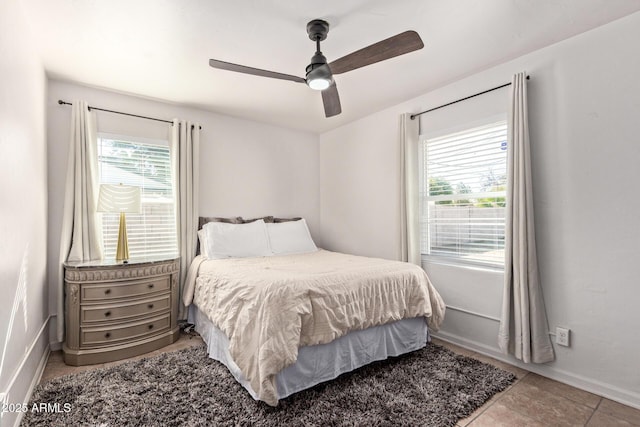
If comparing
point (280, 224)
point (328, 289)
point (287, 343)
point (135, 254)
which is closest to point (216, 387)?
point (287, 343)

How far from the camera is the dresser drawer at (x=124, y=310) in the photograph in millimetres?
2541

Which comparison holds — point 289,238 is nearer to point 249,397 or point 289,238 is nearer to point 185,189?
point 185,189

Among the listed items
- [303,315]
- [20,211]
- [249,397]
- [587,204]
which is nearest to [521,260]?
[587,204]

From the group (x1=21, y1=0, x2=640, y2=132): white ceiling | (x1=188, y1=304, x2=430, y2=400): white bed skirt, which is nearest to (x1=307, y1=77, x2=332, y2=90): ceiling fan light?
(x1=21, y1=0, x2=640, y2=132): white ceiling

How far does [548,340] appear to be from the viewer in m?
2.32

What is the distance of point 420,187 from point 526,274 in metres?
1.29

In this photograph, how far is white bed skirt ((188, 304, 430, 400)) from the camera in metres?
2.02

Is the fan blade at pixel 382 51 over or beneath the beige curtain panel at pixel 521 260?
over

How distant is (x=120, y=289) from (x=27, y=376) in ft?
2.62

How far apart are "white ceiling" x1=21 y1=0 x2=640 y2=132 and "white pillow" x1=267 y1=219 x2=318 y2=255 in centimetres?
157

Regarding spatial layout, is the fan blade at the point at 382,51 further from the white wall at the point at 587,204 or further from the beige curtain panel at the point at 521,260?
the white wall at the point at 587,204

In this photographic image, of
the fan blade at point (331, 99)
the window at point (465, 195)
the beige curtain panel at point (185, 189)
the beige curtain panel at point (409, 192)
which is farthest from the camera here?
the beige curtain panel at point (185, 189)

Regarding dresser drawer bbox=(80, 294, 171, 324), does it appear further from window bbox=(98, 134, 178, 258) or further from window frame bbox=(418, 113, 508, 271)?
window frame bbox=(418, 113, 508, 271)

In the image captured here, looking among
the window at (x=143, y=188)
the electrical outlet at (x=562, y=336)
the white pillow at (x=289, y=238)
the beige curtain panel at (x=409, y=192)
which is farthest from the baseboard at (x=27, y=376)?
the electrical outlet at (x=562, y=336)
